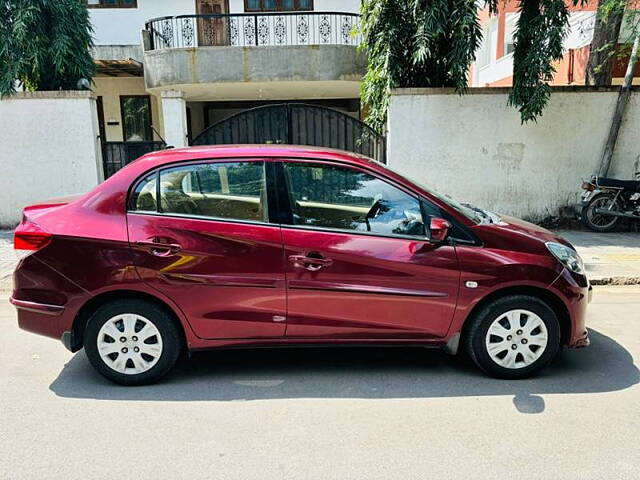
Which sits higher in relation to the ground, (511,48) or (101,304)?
(511,48)

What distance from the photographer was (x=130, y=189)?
12.5ft

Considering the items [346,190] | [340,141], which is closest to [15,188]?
[340,141]

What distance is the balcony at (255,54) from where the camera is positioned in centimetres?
1247

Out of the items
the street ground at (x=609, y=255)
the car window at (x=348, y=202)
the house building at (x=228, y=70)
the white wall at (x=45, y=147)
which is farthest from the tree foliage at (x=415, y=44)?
the white wall at (x=45, y=147)

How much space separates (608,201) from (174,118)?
7.94m

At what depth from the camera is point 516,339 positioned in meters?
3.86

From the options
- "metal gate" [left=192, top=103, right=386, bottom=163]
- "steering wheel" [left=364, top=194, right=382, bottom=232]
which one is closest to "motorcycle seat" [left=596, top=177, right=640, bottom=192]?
"metal gate" [left=192, top=103, right=386, bottom=163]

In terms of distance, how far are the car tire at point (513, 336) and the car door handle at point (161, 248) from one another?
7.29 ft

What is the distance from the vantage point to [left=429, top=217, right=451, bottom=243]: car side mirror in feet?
12.0

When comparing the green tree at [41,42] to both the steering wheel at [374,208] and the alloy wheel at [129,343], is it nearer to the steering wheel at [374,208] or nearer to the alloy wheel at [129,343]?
the alloy wheel at [129,343]

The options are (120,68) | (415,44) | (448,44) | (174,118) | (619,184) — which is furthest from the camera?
(120,68)

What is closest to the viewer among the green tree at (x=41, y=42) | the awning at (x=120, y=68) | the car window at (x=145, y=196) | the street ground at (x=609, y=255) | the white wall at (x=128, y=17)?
the car window at (x=145, y=196)

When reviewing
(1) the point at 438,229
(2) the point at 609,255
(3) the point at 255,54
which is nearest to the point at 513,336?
(1) the point at 438,229

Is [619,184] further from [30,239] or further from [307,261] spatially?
[30,239]
